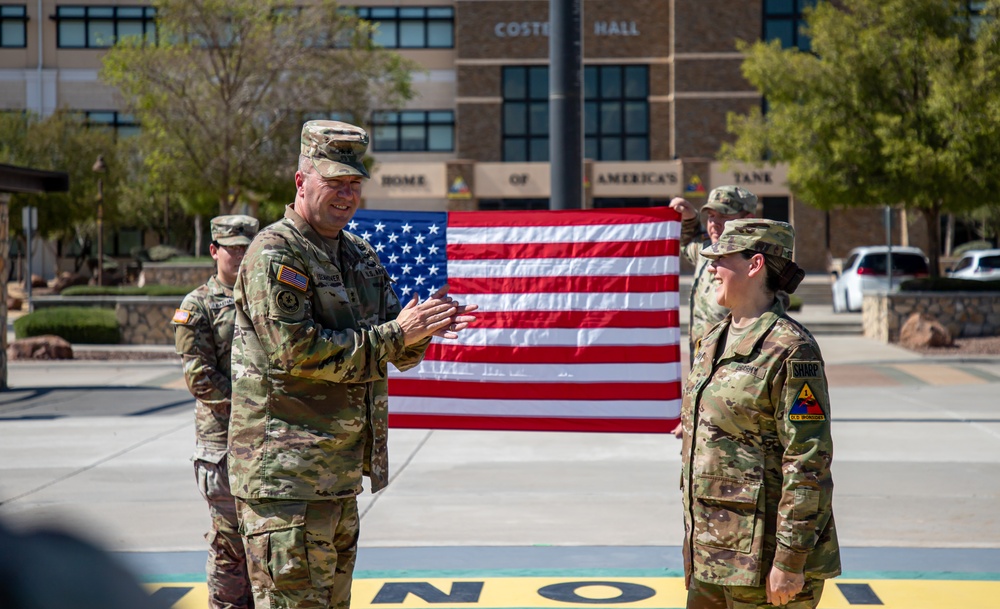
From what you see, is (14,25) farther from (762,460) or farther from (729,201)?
(762,460)

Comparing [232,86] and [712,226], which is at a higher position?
[232,86]

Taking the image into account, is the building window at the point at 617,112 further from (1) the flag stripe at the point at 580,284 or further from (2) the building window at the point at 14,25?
(1) the flag stripe at the point at 580,284

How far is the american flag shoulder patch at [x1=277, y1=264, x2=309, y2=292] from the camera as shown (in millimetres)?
3676

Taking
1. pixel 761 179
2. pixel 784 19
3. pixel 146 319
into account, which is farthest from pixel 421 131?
pixel 146 319

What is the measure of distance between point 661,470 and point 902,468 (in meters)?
1.99

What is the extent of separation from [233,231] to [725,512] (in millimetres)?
2682

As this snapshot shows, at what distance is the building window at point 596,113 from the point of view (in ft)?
160

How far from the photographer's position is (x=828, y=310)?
32375mm

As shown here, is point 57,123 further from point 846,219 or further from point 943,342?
point 943,342

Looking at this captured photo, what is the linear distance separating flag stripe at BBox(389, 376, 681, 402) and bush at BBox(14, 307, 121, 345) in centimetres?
1716

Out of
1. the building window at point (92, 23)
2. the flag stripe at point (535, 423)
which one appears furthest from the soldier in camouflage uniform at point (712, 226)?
the building window at point (92, 23)

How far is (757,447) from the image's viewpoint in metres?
3.67

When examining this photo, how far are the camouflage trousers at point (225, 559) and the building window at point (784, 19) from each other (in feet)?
146

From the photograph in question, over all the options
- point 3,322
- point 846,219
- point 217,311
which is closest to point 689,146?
point 846,219
